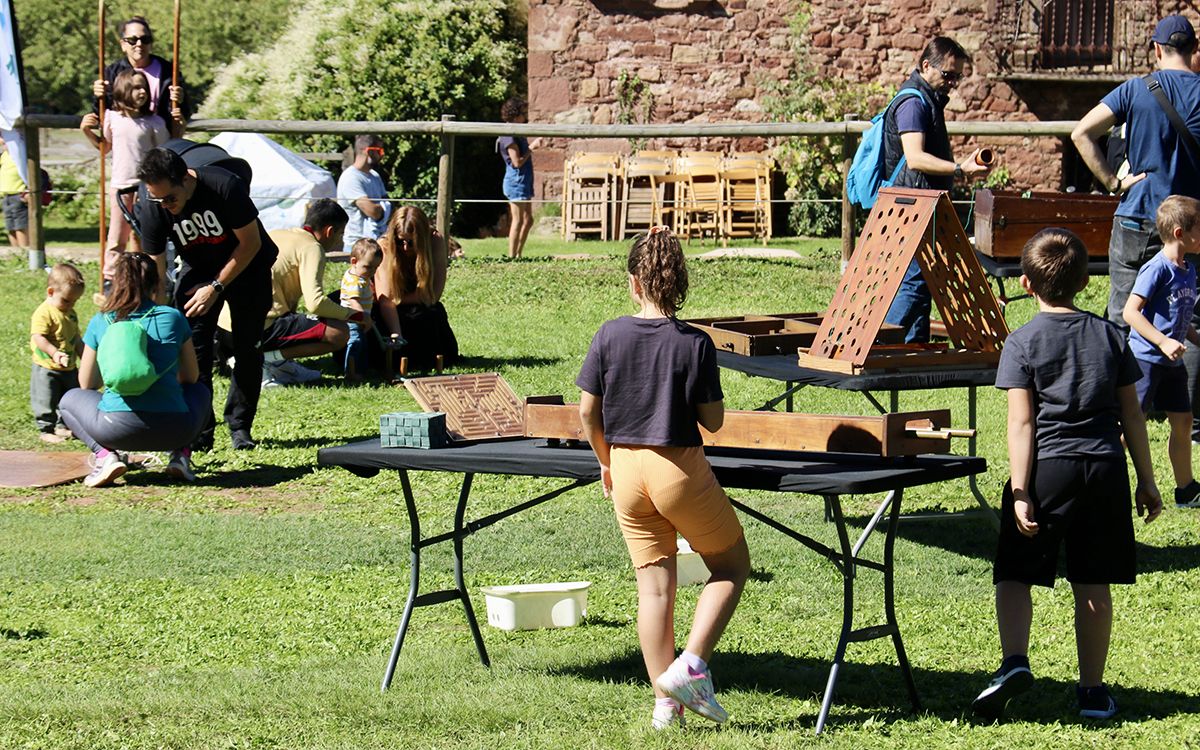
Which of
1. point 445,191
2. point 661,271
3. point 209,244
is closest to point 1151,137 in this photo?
point 661,271

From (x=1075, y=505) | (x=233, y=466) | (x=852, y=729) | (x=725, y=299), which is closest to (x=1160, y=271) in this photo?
(x=1075, y=505)

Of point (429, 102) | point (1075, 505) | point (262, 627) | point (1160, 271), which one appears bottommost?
point (262, 627)

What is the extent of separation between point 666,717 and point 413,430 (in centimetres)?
123

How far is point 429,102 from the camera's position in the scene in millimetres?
21234

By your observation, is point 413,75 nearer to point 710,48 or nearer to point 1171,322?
point 710,48

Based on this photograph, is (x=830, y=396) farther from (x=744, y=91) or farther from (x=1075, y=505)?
(x=744, y=91)

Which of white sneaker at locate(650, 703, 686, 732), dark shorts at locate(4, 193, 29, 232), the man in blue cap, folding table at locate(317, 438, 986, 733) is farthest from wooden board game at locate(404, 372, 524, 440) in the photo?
dark shorts at locate(4, 193, 29, 232)

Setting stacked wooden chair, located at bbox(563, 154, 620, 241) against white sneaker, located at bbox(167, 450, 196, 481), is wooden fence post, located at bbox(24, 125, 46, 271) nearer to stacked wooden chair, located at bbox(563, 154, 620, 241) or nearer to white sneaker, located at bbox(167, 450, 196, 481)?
white sneaker, located at bbox(167, 450, 196, 481)

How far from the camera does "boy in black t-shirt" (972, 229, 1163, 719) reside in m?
4.69

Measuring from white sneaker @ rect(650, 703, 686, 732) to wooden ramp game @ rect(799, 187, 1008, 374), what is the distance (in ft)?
6.72

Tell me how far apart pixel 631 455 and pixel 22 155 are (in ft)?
34.3

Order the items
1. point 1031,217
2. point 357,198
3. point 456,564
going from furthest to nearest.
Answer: point 357,198
point 1031,217
point 456,564

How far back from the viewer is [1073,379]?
15.4 feet

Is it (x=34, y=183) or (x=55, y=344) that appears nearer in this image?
(x=55, y=344)
